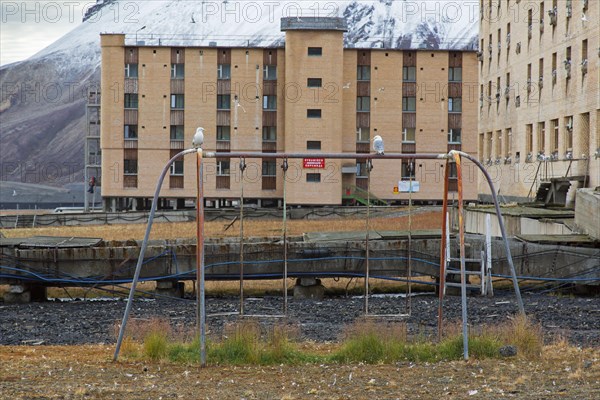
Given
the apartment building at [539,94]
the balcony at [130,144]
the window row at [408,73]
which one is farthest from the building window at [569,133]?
the balcony at [130,144]

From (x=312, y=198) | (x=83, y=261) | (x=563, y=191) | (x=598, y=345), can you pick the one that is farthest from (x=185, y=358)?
(x=312, y=198)

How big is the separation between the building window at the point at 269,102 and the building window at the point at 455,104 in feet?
37.2

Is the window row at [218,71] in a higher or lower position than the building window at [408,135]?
higher

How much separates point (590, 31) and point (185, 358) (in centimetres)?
4205

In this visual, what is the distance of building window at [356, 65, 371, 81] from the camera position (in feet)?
220

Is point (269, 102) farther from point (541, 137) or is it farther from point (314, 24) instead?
point (541, 137)

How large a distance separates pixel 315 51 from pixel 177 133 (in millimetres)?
10368

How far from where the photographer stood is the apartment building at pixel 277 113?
6619 cm

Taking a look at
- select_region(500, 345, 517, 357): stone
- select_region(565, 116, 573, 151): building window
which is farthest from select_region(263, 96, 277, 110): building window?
select_region(500, 345, 517, 357): stone

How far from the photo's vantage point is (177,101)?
66.8 meters

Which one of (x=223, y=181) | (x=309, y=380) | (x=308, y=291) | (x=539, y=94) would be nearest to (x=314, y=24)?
(x=223, y=181)

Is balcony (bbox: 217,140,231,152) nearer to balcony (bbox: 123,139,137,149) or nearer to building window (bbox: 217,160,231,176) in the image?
building window (bbox: 217,160,231,176)

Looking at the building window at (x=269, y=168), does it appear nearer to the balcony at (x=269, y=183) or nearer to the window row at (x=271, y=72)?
the balcony at (x=269, y=183)

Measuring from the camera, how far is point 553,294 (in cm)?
2545
